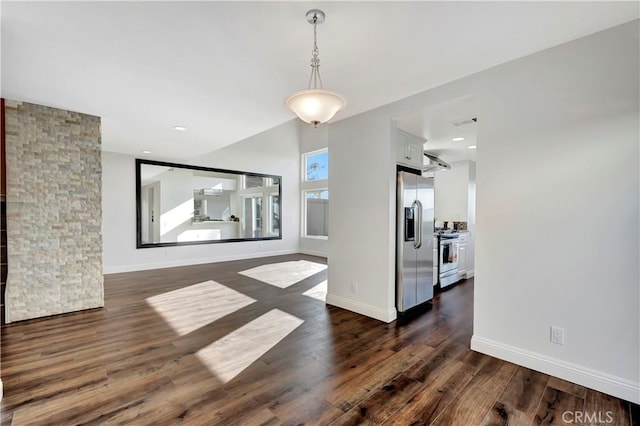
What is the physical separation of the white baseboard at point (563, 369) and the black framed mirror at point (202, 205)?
21.3ft

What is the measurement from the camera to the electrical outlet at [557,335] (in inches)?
90.0

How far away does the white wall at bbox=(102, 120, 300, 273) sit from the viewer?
20.0 ft

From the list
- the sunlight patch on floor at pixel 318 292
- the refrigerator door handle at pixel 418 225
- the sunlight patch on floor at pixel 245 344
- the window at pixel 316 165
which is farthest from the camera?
the window at pixel 316 165

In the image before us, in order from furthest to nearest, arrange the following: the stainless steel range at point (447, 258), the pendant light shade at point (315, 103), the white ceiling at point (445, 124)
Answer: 1. the stainless steel range at point (447, 258)
2. the white ceiling at point (445, 124)
3. the pendant light shade at point (315, 103)

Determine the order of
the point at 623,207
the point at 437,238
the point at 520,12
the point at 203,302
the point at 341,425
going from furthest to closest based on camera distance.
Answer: the point at 437,238, the point at 203,302, the point at 623,207, the point at 520,12, the point at 341,425

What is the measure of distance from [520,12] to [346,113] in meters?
2.07

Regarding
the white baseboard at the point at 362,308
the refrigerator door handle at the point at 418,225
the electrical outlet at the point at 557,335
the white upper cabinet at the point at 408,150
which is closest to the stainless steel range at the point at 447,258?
the refrigerator door handle at the point at 418,225

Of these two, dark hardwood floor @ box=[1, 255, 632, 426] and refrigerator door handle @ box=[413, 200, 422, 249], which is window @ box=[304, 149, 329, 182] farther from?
dark hardwood floor @ box=[1, 255, 632, 426]

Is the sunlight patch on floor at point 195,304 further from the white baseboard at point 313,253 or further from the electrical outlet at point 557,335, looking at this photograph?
the white baseboard at point 313,253

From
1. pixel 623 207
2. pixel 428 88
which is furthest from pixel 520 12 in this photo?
pixel 623 207

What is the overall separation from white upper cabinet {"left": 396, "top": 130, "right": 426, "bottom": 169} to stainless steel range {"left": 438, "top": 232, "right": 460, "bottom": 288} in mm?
1461

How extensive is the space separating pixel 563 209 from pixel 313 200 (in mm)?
7152

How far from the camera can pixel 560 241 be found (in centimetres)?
231

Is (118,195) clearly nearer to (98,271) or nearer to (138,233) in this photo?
(138,233)
